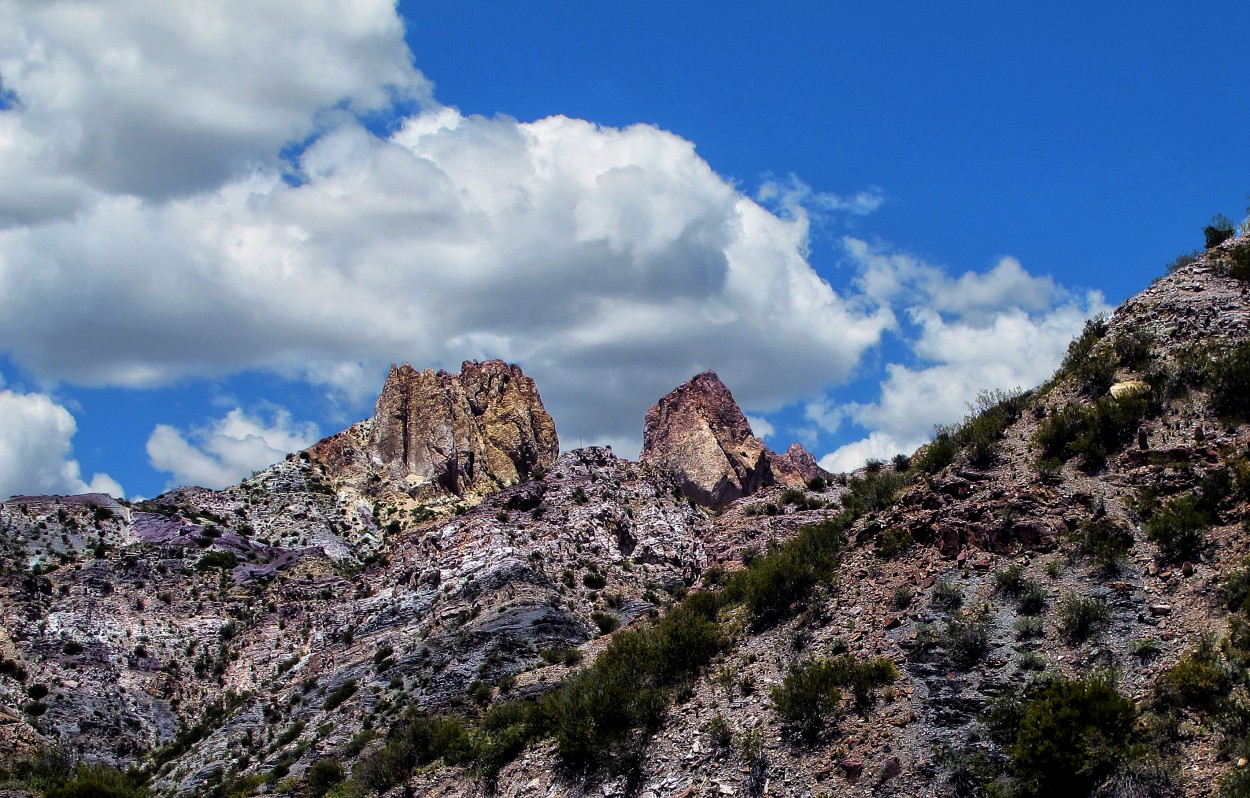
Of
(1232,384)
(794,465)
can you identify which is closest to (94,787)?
(1232,384)

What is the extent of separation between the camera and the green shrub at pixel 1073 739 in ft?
74.8

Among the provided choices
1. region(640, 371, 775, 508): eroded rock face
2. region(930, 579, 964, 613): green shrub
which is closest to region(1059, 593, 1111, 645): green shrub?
region(930, 579, 964, 613): green shrub

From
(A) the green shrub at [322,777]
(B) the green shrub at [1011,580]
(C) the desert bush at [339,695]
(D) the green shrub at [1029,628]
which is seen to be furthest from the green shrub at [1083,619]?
(C) the desert bush at [339,695]

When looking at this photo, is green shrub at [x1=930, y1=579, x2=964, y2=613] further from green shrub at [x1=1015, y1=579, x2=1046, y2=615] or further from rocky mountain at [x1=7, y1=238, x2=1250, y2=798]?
green shrub at [x1=1015, y1=579, x2=1046, y2=615]

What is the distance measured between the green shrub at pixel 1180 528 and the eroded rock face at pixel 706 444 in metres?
82.2

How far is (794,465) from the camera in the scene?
457 ft

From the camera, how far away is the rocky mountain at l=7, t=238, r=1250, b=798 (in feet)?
84.1

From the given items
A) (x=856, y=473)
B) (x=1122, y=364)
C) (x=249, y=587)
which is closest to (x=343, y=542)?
(x=249, y=587)

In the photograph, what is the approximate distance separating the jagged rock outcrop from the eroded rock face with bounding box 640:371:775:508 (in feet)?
9.41

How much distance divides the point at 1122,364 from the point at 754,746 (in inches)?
678

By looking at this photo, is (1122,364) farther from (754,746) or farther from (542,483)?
(542,483)

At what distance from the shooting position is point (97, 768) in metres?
54.2

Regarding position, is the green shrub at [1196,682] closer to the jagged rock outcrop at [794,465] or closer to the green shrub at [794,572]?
the green shrub at [794,572]

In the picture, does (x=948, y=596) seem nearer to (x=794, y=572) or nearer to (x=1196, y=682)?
(x=794, y=572)
